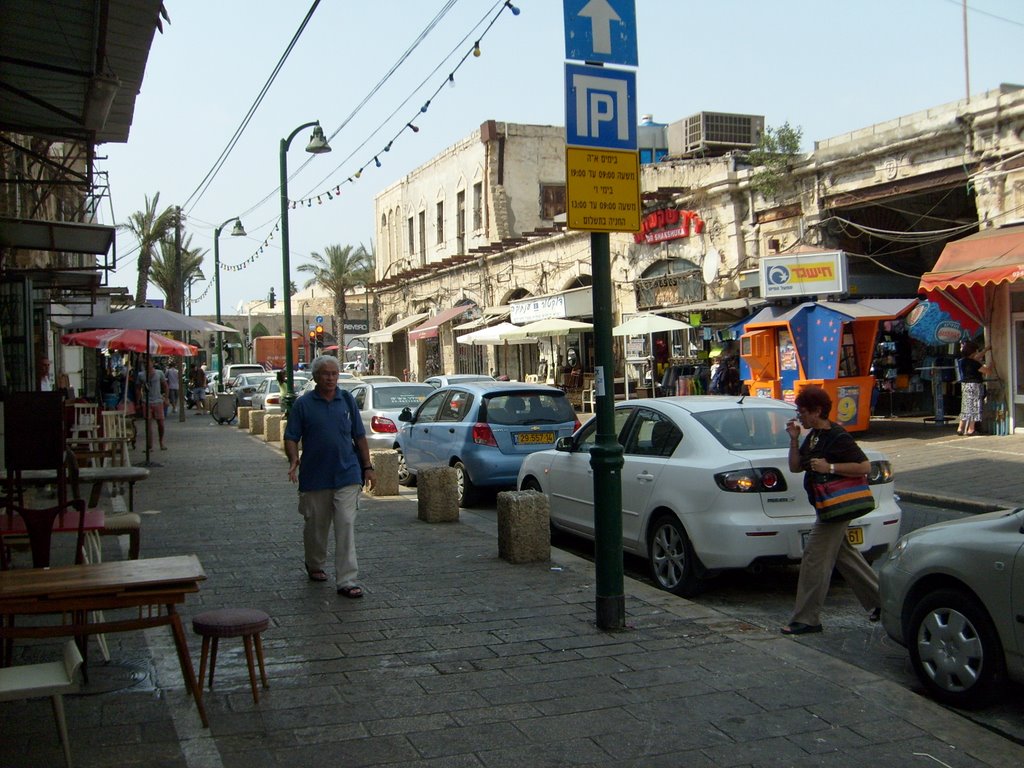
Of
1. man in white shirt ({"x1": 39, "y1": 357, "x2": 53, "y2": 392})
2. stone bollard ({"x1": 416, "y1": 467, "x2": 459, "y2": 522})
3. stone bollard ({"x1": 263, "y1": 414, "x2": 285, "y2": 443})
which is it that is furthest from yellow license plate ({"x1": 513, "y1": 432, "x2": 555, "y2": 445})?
stone bollard ({"x1": 263, "y1": 414, "x2": 285, "y2": 443})

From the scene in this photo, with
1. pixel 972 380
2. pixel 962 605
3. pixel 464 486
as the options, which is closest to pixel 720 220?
pixel 972 380

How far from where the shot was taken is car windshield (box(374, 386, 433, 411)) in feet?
54.6

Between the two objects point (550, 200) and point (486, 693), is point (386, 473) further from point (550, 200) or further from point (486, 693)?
point (550, 200)

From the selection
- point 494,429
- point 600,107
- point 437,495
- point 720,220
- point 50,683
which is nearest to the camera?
point 50,683

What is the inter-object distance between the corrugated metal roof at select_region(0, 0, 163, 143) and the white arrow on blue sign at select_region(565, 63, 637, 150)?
4147 millimetres

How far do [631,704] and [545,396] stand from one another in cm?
A: 768

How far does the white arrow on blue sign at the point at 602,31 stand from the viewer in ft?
20.8

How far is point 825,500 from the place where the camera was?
20.2 ft

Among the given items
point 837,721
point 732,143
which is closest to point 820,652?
point 837,721

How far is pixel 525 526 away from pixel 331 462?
192cm

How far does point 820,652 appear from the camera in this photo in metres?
5.96

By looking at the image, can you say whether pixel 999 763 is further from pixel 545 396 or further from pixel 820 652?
pixel 545 396

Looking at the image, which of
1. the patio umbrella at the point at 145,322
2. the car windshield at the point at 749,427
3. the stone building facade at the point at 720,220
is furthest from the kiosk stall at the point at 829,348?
the patio umbrella at the point at 145,322

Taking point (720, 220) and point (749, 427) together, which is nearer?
point (749, 427)
